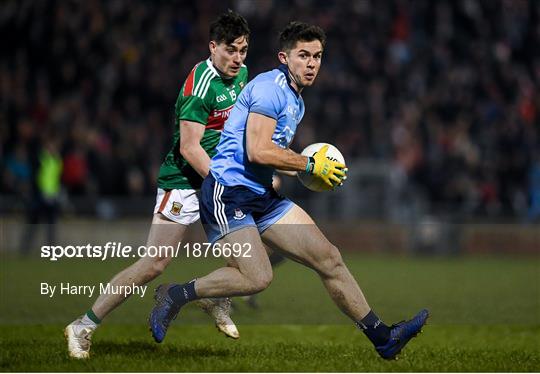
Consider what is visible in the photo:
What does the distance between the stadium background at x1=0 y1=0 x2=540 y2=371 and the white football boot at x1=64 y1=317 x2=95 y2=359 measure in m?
5.58

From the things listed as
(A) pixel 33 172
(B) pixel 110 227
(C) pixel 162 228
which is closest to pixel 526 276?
(B) pixel 110 227

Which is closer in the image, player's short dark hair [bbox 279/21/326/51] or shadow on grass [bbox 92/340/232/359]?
player's short dark hair [bbox 279/21/326/51]

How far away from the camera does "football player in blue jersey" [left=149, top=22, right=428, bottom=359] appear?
726 centimetres

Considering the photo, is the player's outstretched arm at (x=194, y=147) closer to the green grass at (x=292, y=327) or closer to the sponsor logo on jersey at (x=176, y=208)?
the sponsor logo on jersey at (x=176, y=208)

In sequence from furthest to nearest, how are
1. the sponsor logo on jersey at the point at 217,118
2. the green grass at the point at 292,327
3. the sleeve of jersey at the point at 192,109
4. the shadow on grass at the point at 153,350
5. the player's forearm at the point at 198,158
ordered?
the sponsor logo on jersey at the point at 217,118, the sleeve of jersey at the point at 192,109, the player's forearm at the point at 198,158, the shadow on grass at the point at 153,350, the green grass at the point at 292,327

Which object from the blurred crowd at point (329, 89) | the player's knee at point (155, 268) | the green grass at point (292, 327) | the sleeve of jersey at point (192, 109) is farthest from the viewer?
the blurred crowd at point (329, 89)

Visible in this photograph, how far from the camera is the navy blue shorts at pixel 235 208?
732 cm

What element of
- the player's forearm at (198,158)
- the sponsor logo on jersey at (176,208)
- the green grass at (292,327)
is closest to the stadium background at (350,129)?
the green grass at (292,327)

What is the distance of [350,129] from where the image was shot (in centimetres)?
2228

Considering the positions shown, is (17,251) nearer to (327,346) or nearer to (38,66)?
(38,66)

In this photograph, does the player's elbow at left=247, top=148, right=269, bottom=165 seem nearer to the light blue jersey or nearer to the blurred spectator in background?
the light blue jersey

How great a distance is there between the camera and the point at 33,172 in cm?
1817

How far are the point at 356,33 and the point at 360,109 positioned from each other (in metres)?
2.85

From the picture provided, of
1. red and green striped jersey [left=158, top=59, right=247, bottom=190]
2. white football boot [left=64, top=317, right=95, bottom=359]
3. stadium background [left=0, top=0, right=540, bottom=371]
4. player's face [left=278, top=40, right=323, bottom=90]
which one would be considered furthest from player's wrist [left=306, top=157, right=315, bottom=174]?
stadium background [left=0, top=0, right=540, bottom=371]
